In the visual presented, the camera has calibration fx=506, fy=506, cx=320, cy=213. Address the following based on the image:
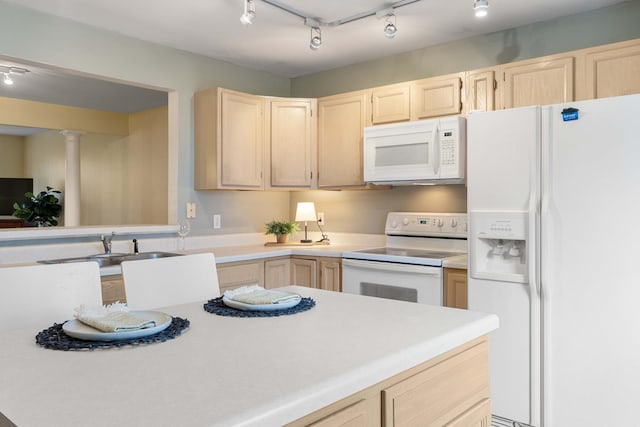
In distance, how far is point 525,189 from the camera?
2500 millimetres

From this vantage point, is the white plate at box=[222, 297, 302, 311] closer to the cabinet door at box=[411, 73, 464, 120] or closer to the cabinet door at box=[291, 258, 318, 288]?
the cabinet door at box=[291, 258, 318, 288]

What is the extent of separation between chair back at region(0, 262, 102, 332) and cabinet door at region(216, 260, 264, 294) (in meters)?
1.65

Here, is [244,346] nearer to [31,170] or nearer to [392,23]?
[392,23]

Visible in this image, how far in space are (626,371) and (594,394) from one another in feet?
0.60

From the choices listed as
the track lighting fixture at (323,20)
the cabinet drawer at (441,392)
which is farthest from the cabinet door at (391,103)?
the cabinet drawer at (441,392)

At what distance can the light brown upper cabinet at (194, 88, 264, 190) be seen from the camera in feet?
12.0

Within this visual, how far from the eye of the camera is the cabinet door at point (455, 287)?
287 cm

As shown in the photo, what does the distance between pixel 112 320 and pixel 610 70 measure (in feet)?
8.87

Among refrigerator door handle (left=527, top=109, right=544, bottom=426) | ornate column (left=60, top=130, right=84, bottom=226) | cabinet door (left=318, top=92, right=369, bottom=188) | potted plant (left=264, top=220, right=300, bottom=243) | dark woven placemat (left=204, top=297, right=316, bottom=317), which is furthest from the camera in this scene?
ornate column (left=60, top=130, right=84, bottom=226)

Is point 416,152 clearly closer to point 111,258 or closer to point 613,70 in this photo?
point 613,70

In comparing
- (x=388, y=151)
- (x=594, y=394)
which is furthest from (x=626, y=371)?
(x=388, y=151)

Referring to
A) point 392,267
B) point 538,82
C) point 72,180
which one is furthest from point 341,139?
point 72,180

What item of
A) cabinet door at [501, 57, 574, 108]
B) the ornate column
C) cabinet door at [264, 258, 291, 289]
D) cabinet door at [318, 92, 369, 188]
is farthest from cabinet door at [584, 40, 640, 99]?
the ornate column

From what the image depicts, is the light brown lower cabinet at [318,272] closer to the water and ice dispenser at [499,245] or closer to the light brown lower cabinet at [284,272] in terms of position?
the light brown lower cabinet at [284,272]
